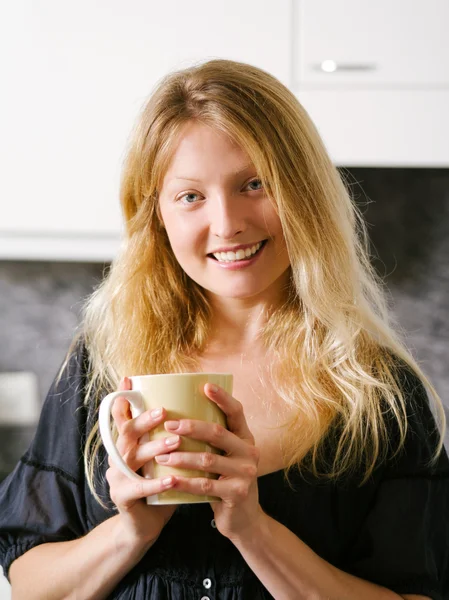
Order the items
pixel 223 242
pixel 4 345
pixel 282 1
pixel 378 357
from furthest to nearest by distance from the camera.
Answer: pixel 4 345 → pixel 282 1 → pixel 378 357 → pixel 223 242

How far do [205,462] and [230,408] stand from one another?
0.06 meters

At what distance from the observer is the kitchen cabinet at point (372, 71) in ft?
4.54

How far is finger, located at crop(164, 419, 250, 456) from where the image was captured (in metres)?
0.70

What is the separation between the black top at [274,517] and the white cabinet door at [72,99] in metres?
0.50

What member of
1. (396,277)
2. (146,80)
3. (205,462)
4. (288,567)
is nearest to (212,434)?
(205,462)

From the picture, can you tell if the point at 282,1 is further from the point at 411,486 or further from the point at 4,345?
the point at 4,345

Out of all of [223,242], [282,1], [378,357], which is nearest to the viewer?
[223,242]

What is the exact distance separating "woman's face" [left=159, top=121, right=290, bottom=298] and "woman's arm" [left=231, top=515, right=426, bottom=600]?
0.92ft

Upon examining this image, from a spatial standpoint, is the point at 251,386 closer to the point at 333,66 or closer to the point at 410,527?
the point at 410,527

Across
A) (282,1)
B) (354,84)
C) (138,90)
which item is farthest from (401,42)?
(138,90)

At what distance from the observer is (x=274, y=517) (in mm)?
925

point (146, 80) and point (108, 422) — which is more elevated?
point (146, 80)

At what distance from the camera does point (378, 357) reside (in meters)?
1.05

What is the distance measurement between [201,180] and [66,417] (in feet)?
1.13
